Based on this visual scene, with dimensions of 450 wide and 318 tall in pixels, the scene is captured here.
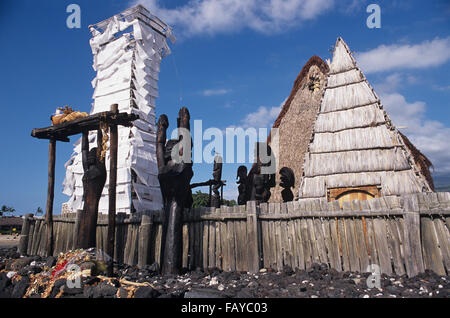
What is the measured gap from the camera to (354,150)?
11.7 m

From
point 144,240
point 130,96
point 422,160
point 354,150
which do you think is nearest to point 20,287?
point 144,240

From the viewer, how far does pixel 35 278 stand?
620cm

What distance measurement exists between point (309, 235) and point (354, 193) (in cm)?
607

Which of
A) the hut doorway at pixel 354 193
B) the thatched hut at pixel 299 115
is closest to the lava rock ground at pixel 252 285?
the hut doorway at pixel 354 193

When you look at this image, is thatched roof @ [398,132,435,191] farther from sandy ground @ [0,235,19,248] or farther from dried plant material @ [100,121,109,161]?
sandy ground @ [0,235,19,248]

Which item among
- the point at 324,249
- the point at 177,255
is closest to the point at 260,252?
the point at 324,249

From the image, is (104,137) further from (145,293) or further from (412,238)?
(412,238)

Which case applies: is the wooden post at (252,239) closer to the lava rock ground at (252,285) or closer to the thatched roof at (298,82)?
the lava rock ground at (252,285)

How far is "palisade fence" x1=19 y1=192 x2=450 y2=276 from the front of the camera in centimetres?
536
